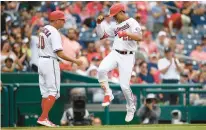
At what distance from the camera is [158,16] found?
68.9 ft

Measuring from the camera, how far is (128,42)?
13055 mm

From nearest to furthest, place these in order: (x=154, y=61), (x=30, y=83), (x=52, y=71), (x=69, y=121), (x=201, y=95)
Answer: (x=52, y=71) < (x=69, y=121) < (x=30, y=83) < (x=201, y=95) < (x=154, y=61)

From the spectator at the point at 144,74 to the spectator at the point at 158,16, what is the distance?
308 centimetres

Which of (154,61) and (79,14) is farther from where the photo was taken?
(79,14)

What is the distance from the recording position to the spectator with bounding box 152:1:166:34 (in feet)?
68.5

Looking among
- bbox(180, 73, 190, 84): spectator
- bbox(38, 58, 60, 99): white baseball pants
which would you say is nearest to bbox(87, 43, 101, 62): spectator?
bbox(180, 73, 190, 84): spectator

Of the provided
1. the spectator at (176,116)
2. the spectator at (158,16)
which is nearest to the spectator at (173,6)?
the spectator at (158,16)

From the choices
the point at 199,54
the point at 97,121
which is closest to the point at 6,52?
the point at 97,121

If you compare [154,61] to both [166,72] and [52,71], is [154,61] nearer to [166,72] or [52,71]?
[166,72]

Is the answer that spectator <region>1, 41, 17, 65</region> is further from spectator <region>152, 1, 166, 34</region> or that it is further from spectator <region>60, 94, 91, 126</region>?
spectator <region>152, 1, 166, 34</region>

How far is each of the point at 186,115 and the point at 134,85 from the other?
125 cm

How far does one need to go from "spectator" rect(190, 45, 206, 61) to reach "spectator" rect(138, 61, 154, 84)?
2.36m

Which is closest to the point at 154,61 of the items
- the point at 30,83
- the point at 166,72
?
the point at 166,72

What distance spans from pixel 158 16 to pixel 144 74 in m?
3.68
